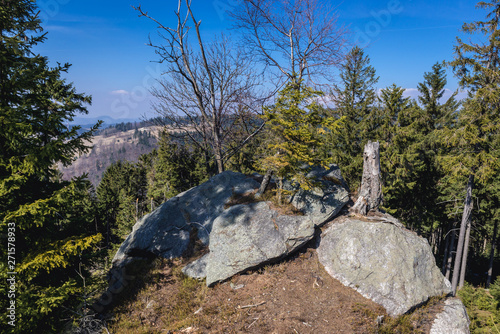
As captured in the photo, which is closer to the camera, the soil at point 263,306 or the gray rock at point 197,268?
the soil at point 263,306

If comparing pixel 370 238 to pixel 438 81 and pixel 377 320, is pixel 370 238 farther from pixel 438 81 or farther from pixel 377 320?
pixel 438 81

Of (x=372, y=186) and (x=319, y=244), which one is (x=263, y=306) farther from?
(x=372, y=186)

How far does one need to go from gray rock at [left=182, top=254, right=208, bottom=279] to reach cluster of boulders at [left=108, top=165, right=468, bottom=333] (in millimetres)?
37

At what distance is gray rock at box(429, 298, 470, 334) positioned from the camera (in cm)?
730

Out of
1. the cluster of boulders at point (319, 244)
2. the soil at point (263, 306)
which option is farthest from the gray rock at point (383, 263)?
the soil at point (263, 306)

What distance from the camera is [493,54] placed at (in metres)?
10.8

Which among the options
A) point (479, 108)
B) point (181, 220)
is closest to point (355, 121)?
point (479, 108)

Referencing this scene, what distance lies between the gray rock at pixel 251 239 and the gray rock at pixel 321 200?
2.42ft

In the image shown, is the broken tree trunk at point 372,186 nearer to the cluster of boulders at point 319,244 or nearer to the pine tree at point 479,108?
the cluster of boulders at point 319,244

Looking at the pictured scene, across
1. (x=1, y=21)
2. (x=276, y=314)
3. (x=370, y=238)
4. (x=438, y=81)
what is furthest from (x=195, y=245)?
(x=438, y=81)

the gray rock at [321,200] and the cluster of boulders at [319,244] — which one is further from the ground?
the gray rock at [321,200]

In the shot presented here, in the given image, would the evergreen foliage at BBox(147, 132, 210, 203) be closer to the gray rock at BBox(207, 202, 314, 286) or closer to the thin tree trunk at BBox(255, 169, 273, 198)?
the thin tree trunk at BBox(255, 169, 273, 198)

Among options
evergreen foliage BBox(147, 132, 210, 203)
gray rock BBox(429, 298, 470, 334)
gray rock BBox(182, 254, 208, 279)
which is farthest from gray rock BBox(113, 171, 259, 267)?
evergreen foliage BBox(147, 132, 210, 203)

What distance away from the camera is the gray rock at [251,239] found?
343 inches
